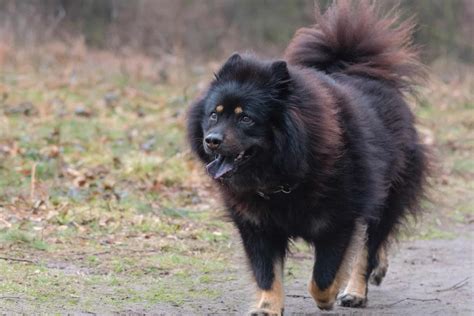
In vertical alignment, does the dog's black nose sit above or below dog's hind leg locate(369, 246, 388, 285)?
above

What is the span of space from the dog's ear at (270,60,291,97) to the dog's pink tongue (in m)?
0.54

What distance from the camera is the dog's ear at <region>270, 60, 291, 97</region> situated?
5410 millimetres

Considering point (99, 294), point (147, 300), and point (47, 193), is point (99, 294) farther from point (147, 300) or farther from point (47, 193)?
point (47, 193)

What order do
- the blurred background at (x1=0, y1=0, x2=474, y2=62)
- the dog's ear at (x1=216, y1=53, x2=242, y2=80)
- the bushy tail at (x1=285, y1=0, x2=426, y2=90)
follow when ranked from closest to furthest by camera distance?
1. the dog's ear at (x1=216, y1=53, x2=242, y2=80)
2. the bushy tail at (x1=285, y1=0, x2=426, y2=90)
3. the blurred background at (x1=0, y1=0, x2=474, y2=62)

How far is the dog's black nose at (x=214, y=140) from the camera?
518cm

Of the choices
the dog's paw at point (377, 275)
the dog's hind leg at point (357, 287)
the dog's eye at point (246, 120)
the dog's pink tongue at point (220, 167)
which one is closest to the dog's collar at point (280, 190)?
the dog's pink tongue at point (220, 167)

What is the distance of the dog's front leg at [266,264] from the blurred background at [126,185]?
47 centimetres

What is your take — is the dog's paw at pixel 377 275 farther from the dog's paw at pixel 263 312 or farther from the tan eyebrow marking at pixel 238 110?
the tan eyebrow marking at pixel 238 110

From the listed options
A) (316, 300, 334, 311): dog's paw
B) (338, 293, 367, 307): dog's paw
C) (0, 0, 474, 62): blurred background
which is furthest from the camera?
(0, 0, 474, 62): blurred background

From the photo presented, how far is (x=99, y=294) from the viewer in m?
6.04

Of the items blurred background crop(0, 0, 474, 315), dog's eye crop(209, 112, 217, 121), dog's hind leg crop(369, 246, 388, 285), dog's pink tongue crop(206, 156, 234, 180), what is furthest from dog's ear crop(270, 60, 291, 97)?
dog's hind leg crop(369, 246, 388, 285)

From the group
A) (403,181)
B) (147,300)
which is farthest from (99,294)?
(403,181)

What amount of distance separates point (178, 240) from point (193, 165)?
2.57 meters

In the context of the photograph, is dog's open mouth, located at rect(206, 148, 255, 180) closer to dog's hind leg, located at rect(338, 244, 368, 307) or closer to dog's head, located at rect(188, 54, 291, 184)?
dog's head, located at rect(188, 54, 291, 184)
